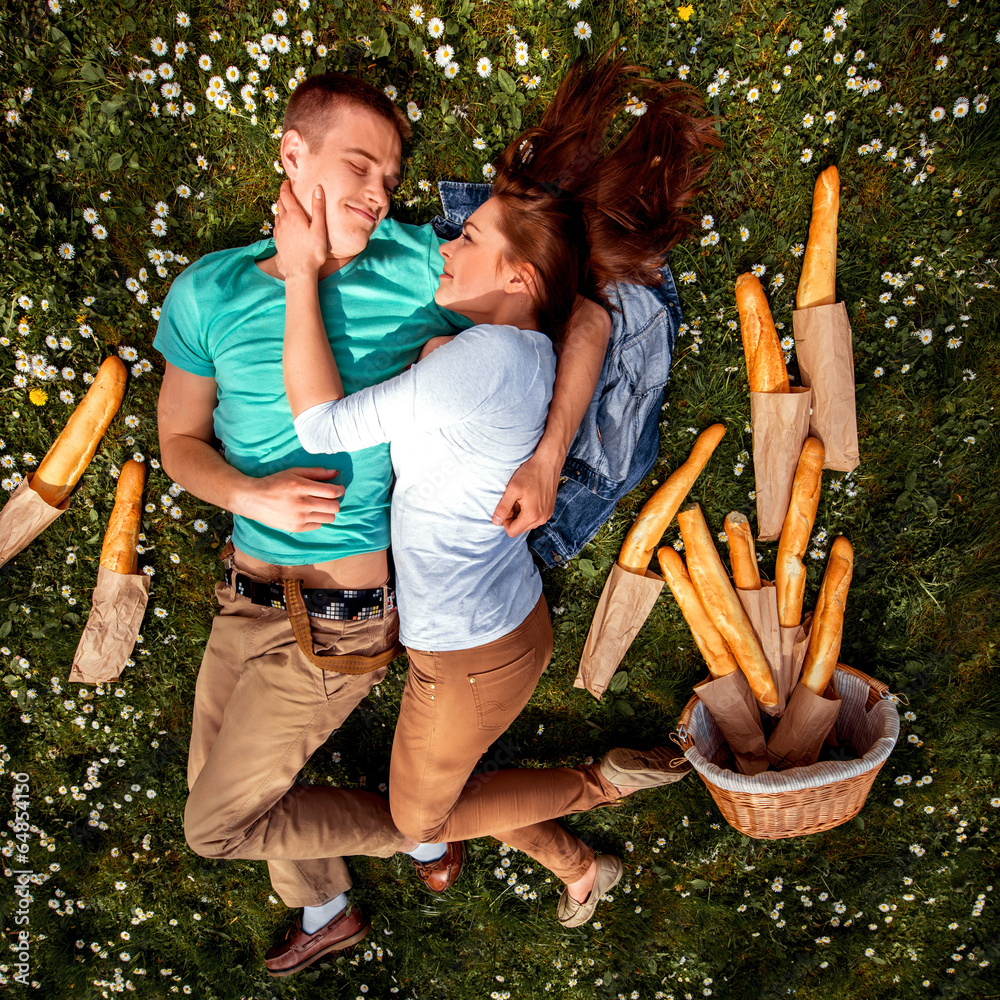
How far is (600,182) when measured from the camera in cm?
263

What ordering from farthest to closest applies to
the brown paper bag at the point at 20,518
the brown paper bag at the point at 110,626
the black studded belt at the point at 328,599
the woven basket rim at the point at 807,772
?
the brown paper bag at the point at 110,626, the brown paper bag at the point at 20,518, the woven basket rim at the point at 807,772, the black studded belt at the point at 328,599

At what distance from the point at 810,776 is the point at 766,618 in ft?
2.64

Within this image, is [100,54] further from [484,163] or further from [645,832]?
[645,832]

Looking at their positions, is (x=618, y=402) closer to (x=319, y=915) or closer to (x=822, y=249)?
(x=822, y=249)

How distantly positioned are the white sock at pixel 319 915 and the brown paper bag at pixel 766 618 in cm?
284

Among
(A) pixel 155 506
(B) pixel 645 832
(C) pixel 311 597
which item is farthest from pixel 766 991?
(A) pixel 155 506

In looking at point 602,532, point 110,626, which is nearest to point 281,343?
point 602,532

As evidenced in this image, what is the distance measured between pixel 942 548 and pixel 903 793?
1.50 meters

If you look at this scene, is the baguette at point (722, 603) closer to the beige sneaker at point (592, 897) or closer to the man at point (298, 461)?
the man at point (298, 461)

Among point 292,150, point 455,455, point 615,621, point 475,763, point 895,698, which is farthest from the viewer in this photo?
point 615,621

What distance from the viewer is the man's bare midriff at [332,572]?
2.83 metres

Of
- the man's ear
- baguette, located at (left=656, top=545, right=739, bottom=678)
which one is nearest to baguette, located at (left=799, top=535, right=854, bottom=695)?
baguette, located at (left=656, top=545, right=739, bottom=678)

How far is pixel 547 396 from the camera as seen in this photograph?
241 cm

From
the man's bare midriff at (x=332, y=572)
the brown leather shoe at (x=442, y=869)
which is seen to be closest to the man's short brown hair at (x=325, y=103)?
the man's bare midriff at (x=332, y=572)
